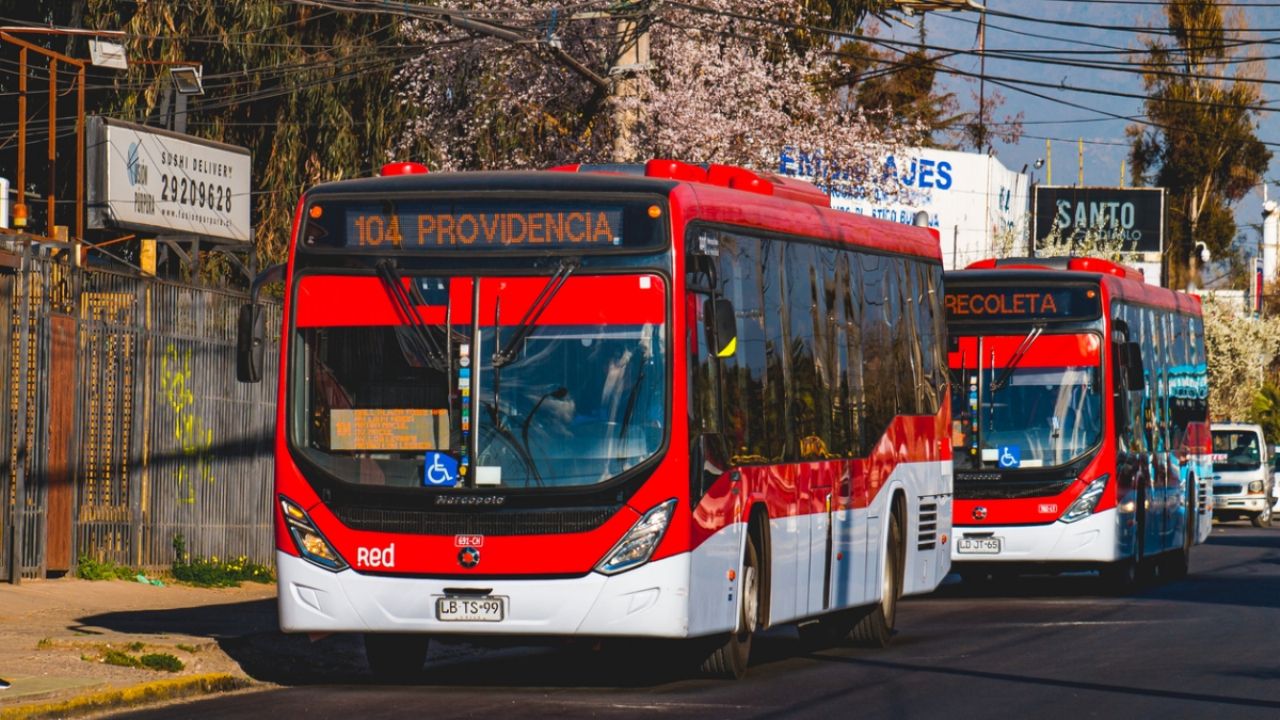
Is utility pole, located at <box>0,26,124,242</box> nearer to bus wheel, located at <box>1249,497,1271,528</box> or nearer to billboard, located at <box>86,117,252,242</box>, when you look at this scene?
billboard, located at <box>86,117,252,242</box>

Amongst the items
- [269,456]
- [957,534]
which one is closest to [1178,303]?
[957,534]

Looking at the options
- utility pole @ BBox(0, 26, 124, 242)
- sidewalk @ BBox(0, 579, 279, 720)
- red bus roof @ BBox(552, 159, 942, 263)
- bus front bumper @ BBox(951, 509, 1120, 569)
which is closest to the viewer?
sidewalk @ BBox(0, 579, 279, 720)

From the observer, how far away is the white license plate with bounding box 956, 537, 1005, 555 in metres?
23.1

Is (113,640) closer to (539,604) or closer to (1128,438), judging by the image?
(539,604)

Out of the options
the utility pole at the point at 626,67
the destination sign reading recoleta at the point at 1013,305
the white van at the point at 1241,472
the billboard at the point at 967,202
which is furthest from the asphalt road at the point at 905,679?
the billboard at the point at 967,202

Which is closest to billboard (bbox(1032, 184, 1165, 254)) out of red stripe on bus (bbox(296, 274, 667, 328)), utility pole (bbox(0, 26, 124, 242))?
utility pole (bbox(0, 26, 124, 242))

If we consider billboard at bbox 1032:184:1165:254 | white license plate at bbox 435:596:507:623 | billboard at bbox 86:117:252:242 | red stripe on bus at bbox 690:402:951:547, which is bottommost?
white license plate at bbox 435:596:507:623

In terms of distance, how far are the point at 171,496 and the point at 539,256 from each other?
853 cm

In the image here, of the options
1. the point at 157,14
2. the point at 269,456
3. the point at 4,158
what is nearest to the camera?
the point at 269,456

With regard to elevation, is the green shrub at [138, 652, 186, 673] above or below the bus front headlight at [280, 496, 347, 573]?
below

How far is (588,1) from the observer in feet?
108

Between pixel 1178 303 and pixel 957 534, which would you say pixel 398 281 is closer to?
pixel 957 534

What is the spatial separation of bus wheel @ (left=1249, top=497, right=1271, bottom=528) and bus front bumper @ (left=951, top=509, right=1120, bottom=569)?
26.0m

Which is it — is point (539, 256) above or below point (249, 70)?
below
